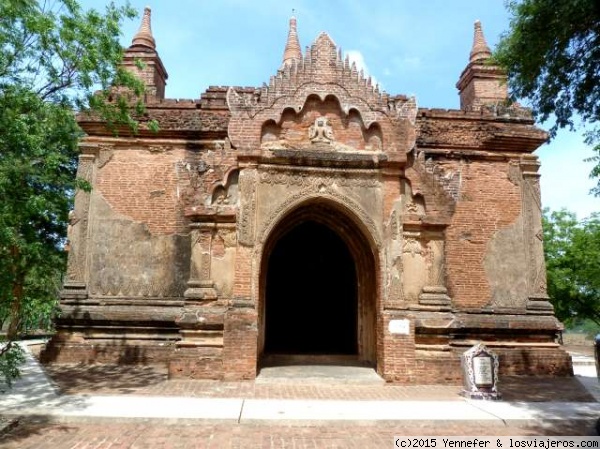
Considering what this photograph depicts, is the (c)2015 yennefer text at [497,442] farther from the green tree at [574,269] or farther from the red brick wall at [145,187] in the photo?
the green tree at [574,269]

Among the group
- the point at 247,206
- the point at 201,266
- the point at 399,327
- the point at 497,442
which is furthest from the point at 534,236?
the point at 201,266

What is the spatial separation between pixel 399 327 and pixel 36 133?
25.3ft

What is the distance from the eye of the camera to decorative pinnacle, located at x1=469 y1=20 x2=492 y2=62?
15922 mm

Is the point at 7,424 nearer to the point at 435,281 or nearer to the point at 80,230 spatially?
the point at 80,230

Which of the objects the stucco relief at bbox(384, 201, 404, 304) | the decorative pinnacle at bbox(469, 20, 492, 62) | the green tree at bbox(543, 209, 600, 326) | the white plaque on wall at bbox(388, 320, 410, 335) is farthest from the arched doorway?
the green tree at bbox(543, 209, 600, 326)

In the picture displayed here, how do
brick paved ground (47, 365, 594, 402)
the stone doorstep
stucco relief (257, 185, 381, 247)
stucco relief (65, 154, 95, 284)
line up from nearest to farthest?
the stone doorstep, brick paved ground (47, 365, 594, 402), stucco relief (257, 185, 381, 247), stucco relief (65, 154, 95, 284)

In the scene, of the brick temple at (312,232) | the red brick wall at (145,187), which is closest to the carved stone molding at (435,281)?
the brick temple at (312,232)

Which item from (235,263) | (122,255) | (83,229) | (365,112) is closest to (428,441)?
(235,263)

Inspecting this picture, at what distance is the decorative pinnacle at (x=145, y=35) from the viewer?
15641 mm

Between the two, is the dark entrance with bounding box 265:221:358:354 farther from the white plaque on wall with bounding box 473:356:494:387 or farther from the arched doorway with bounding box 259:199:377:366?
the white plaque on wall with bounding box 473:356:494:387

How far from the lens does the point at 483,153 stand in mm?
14297

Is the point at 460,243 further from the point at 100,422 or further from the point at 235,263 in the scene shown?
the point at 100,422

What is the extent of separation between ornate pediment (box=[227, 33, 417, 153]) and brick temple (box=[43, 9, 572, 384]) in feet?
0.11

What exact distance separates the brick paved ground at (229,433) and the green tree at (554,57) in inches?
220
